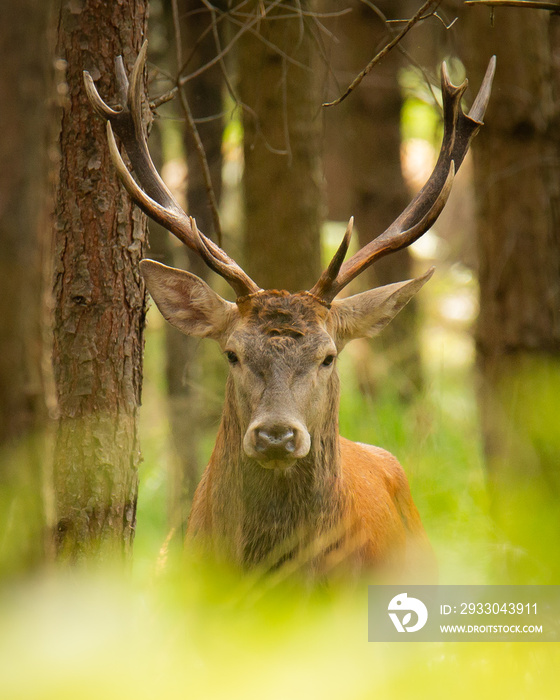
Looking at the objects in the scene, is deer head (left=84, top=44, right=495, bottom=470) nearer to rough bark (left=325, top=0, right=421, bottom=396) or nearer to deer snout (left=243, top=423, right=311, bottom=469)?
deer snout (left=243, top=423, right=311, bottom=469)

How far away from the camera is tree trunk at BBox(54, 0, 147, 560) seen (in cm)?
407

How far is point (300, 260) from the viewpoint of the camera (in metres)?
6.54

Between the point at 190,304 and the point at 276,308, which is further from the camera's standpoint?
the point at 190,304

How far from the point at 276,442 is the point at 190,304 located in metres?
1.20

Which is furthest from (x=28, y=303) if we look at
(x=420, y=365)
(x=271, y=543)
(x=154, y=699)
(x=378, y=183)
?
(x=378, y=183)

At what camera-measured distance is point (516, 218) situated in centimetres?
571

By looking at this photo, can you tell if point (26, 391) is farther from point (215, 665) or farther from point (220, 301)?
point (220, 301)

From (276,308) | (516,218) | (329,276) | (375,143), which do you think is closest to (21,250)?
(276,308)

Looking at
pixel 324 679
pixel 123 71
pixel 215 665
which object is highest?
pixel 123 71

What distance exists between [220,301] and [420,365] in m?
5.36

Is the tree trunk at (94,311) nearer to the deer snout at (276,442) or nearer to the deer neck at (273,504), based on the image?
the deer neck at (273,504)

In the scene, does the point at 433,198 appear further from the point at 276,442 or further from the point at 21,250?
the point at 21,250

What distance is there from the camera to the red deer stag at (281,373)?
3.93 meters

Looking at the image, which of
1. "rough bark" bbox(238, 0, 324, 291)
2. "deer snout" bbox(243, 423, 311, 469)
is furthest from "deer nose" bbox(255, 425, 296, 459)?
"rough bark" bbox(238, 0, 324, 291)
